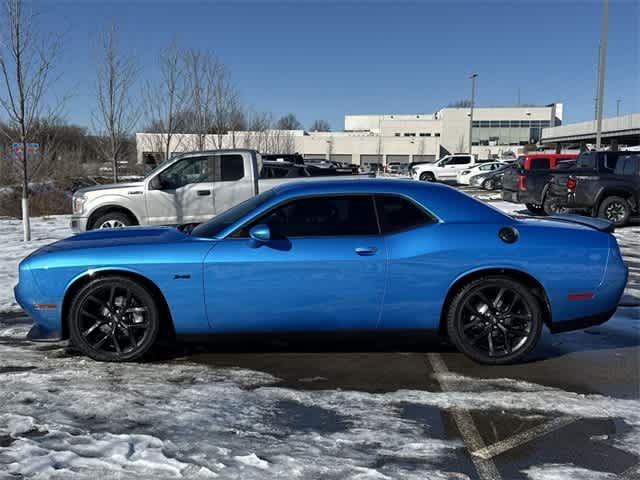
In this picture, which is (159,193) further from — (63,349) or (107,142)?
(107,142)

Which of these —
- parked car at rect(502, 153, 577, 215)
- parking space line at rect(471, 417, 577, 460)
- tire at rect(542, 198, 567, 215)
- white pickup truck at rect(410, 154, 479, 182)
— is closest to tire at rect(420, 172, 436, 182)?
white pickup truck at rect(410, 154, 479, 182)

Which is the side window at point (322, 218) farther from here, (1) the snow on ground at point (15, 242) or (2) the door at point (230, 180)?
(2) the door at point (230, 180)

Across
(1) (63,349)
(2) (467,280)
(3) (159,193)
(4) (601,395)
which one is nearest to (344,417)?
(2) (467,280)

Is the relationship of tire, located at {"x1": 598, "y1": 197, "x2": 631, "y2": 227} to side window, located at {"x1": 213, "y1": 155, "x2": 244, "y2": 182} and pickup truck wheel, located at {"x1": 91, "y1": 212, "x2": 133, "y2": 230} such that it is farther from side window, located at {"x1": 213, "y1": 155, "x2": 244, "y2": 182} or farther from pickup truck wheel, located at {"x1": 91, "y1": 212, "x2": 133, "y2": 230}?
pickup truck wheel, located at {"x1": 91, "y1": 212, "x2": 133, "y2": 230}

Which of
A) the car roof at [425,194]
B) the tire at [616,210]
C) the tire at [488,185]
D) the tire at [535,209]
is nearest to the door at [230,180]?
the car roof at [425,194]

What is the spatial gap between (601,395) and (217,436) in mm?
2789

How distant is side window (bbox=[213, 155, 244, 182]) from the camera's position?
405 inches

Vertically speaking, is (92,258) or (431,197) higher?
(431,197)

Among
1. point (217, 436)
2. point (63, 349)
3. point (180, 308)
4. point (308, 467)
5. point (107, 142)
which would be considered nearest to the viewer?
point (308, 467)

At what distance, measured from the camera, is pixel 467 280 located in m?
4.47

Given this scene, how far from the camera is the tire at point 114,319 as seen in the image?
4387mm

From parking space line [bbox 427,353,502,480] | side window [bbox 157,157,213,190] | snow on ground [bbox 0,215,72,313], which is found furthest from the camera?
side window [bbox 157,157,213,190]

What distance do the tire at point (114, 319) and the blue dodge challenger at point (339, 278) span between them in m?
0.01

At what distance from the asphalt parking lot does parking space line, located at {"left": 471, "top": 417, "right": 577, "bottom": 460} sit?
0.01 metres
